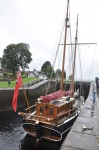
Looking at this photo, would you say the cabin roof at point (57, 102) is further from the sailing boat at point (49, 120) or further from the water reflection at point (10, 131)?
the water reflection at point (10, 131)

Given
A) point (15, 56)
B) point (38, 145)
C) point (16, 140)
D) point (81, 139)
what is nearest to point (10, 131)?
point (16, 140)

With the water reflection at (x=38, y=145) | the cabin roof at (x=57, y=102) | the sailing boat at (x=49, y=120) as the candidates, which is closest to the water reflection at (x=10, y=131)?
the water reflection at (x=38, y=145)

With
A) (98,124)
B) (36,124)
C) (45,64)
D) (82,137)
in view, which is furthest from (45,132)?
(45,64)

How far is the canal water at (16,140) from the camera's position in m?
18.3

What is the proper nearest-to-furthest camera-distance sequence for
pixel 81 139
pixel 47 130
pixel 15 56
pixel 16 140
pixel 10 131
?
1. pixel 81 139
2. pixel 47 130
3. pixel 16 140
4. pixel 10 131
5. pixel 15 56

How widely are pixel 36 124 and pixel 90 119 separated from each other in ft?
13.9

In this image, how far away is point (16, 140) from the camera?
19.9 metres

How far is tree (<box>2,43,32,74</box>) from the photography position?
76000 millimetres

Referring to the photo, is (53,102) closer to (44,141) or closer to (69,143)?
(44,141)

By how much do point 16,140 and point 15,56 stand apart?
5846 centimetres

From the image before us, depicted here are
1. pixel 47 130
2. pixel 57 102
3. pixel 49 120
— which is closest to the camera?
pixel 47 130

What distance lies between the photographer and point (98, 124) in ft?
54.5

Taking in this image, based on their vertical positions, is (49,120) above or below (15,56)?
below

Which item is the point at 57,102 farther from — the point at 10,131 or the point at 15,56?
the point at 15,56
